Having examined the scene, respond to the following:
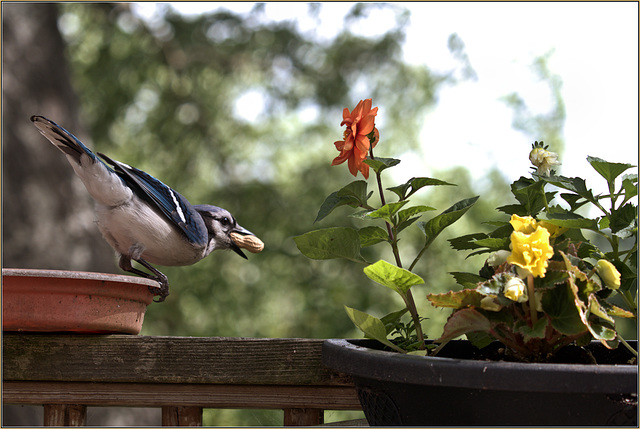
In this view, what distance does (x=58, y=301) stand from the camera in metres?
1.28

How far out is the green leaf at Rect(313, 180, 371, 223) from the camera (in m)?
1.13

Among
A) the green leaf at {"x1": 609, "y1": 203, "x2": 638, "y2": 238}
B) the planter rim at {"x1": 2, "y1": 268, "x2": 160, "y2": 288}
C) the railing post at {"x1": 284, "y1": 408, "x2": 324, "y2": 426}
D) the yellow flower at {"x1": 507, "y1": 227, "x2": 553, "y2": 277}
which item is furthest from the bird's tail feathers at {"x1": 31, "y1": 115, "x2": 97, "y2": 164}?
the green leaf at {"x1": 609, "y1": 203, "x2": 638, "y2": 238}

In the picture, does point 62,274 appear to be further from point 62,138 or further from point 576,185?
point 576,185

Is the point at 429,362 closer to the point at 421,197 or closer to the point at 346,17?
the point at 421,197

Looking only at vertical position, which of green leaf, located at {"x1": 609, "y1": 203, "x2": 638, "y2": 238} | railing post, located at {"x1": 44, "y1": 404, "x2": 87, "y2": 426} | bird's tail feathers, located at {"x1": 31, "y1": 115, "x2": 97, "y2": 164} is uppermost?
bird's tail feathers, located at {"x1": 31, "y1": 115, "x2": 97, "y2": 164}

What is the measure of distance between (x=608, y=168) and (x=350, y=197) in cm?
44

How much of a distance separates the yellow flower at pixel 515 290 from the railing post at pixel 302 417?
57 cm

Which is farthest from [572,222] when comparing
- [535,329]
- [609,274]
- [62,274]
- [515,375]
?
[62,274]

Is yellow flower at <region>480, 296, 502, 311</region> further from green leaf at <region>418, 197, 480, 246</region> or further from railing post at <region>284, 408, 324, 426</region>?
railing post at <region>284, 408, 324, 426</region>

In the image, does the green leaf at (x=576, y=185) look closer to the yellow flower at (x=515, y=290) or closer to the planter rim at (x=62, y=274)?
the yellow flower at (x=515, y=290)

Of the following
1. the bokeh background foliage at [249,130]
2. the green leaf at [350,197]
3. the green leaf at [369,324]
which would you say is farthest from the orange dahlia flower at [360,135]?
the bokeh background foliage at [249,130]

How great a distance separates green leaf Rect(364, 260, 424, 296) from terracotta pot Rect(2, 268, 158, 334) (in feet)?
1.92

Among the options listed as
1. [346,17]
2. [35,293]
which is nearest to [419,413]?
[35,293]

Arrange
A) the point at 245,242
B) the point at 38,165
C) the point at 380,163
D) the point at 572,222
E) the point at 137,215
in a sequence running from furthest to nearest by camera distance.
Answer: the point at 38,165
the point at 245,242
the point at 137,215
the point at 380,163
the point at 572,222
